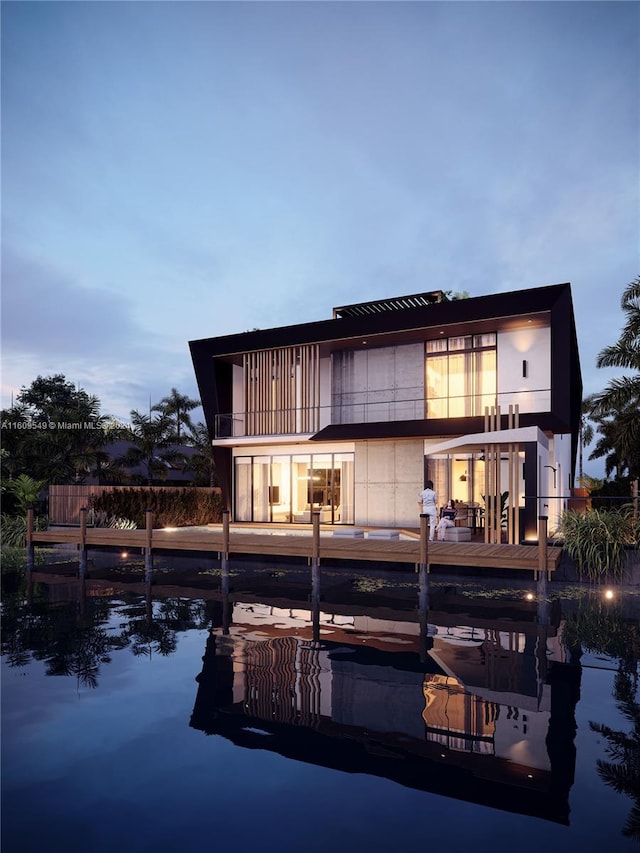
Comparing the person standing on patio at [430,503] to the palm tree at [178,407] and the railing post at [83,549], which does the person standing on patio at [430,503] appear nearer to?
the railing post at [83,549]

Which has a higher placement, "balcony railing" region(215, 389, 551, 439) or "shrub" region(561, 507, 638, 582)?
"balcony railing" region(215, 389, 551, 439)

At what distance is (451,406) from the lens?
70.9ft

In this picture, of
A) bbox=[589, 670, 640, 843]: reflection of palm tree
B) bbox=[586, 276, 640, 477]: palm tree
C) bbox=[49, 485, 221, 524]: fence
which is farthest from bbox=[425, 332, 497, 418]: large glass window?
bbox=[589, 670, 640, 843]: reflection of palm tree

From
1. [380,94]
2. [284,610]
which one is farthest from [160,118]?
[284,610]

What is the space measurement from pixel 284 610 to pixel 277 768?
6.96 m

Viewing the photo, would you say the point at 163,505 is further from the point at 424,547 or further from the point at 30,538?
the point at 424,547

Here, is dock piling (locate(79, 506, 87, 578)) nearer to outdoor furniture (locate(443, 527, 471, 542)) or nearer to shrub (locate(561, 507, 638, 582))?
outdoor furniture (locate(443, 527, 471, 542))

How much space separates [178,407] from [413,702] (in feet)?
105

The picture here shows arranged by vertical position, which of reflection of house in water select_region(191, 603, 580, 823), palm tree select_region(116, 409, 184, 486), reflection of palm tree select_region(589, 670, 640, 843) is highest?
palm tree select_region(116, 409, 184, 486)

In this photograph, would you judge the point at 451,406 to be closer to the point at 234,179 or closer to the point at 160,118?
the point at 160,118

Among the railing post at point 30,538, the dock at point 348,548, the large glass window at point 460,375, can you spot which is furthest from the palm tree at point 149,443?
the large glass window at point 460,375

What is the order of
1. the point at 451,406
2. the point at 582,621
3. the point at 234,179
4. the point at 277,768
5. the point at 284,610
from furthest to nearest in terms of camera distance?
the point at 234,179
the point at 451,406
the point at 284,610
the point at 582,621
the point at 277,768

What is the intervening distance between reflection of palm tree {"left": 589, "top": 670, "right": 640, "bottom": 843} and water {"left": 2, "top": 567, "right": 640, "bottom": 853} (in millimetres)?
54

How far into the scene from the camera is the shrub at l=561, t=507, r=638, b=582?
13234 mm
